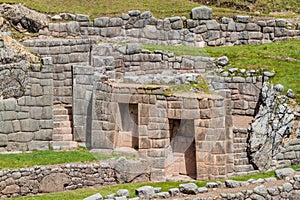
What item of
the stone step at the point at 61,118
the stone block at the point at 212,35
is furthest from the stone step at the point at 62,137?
the stone block at the point at 212,35

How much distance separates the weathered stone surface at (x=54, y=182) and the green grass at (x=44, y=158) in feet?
1.46

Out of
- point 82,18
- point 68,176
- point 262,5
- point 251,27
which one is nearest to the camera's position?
point 68,176

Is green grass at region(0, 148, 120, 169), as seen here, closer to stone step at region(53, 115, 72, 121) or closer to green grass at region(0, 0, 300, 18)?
stone step at region(53, 115, 72, 121)

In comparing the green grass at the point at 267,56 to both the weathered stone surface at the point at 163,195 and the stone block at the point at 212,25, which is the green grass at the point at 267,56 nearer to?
the stone block at the point at 212,25

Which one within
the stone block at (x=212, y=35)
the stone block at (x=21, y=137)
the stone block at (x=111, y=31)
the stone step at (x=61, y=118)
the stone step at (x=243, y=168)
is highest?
the stone block at (x=111, y=31)

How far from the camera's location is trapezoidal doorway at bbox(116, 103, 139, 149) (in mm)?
22266

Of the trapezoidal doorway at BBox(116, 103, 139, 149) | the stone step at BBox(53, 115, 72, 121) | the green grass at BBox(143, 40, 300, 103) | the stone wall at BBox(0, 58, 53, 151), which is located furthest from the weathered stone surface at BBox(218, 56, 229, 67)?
the stone wall at BBox(0, 58, 53, 151)

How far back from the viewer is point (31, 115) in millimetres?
22734

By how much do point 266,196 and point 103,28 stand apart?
8838 millimetres

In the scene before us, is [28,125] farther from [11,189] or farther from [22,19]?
[22,19]

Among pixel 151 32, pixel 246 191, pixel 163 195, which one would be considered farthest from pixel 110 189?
pixel 151 32

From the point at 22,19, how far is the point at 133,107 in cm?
544

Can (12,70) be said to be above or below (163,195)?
above

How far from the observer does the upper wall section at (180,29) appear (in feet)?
84.8
